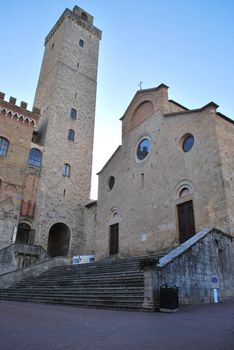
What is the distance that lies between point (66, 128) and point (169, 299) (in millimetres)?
21805

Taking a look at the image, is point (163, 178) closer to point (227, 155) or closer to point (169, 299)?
point (227, 155)

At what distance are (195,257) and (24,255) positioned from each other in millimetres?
12599

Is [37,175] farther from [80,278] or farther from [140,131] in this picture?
[80,278]

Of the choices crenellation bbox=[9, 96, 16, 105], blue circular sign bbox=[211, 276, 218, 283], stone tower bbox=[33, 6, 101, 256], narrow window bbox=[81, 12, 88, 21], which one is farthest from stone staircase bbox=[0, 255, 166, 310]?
narrow window bbox=[81, 12, 88, 21]

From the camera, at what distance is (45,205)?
Result: 22.6m

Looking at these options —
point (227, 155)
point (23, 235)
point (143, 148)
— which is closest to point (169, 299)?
point (227, 155)

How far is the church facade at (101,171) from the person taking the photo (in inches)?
553

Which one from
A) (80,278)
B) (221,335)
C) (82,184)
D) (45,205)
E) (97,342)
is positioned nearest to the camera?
(97,342)

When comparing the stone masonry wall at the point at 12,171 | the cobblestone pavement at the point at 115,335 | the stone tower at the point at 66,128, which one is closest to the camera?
the cobblestone pavement at the point at 115,335

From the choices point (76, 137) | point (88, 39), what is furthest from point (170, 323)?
point (88, 39)

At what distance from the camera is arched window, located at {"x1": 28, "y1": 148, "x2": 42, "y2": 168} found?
23.1 m

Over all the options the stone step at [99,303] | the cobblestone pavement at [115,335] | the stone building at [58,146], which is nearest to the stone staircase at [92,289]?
the stone step at [99,303]

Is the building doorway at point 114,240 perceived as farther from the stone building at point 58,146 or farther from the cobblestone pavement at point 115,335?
the cobblestone pavement at point 115,335

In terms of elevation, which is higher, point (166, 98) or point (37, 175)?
point (166, 98)
